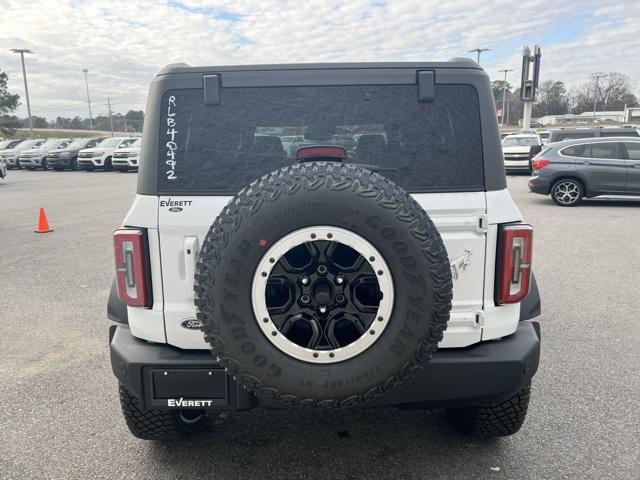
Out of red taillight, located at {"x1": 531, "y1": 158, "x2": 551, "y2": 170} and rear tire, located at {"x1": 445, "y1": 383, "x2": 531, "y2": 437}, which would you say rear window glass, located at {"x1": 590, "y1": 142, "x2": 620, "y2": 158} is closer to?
red taillight, located at {"x1": 531, "y1": 158, "x2": 551, "y2": 170}

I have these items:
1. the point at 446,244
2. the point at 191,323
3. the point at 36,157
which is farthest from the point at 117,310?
the point at 36,157

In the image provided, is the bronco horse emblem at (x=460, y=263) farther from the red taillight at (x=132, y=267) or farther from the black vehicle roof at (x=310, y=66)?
the red taillight at (x=132, y=267)

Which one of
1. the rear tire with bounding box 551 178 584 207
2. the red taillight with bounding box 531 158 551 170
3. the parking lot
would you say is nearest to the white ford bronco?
the parking lot

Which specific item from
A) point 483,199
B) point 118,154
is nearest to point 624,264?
point 483,199

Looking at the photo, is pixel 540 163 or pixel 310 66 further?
pixel 540 163

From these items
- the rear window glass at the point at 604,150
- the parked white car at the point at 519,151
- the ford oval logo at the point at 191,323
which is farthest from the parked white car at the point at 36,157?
the ford oval logo at the point at 191,323

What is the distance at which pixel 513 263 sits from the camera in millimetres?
2432

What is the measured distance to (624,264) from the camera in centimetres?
693

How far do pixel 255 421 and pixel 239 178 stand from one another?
1617 millimetres

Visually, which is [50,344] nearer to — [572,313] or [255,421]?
[255,421]

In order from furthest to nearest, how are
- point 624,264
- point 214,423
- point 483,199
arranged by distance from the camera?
point 624,264
point 214,423
point 483,199

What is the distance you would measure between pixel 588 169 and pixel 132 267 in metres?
11.9

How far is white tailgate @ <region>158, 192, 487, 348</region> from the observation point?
2350 mm

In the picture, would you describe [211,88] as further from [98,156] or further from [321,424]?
[98,156]
